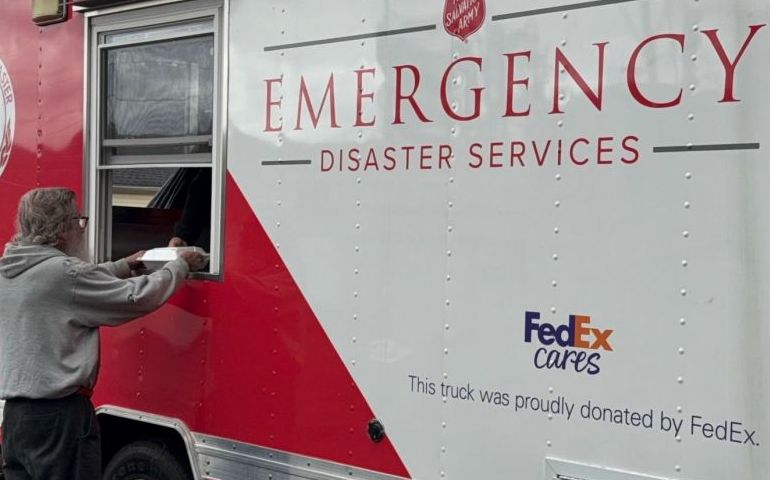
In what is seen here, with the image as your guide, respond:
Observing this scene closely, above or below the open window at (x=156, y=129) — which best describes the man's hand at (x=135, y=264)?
below

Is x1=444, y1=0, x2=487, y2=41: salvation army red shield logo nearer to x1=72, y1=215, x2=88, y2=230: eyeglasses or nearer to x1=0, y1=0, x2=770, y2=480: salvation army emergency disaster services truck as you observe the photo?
x1=0, y1=0, x2=770, y2=480: salvation army emergency disaster services truck

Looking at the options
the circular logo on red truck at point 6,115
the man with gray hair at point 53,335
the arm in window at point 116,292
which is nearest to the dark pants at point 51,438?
the man with gray hair at point 53,335

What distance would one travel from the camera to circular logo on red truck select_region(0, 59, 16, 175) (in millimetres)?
4480

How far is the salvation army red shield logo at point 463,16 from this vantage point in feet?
9.30

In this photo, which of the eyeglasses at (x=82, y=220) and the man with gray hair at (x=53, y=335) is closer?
the man with gray hair at (x=53, y=335)

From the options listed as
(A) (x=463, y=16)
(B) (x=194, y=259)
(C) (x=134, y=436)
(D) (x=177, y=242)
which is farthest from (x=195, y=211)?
(A) (x=463, y=16)

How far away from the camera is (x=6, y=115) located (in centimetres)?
452

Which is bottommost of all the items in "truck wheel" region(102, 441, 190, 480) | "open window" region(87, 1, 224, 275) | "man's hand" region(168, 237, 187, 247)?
"truck wheel" region(102, 441, 190, 480)

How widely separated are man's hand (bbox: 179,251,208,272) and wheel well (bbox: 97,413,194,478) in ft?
2.20

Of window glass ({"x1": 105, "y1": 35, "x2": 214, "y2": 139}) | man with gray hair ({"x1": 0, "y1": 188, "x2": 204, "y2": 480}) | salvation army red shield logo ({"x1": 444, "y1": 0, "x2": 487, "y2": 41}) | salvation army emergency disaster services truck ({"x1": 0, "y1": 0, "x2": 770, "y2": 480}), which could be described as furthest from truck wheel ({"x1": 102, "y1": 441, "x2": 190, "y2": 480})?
salvation army red shield logo ({"x1": 444, "y1": 0, "x2": 487, "y2": 41})

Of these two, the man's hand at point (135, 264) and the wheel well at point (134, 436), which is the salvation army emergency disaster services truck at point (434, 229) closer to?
the wheel well at point (134, 436)

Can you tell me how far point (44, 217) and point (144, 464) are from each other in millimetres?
1098

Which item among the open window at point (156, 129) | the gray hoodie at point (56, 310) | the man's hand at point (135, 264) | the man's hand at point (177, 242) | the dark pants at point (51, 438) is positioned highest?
the open window at point (156, 129)

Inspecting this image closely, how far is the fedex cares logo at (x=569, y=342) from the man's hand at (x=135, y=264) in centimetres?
180
